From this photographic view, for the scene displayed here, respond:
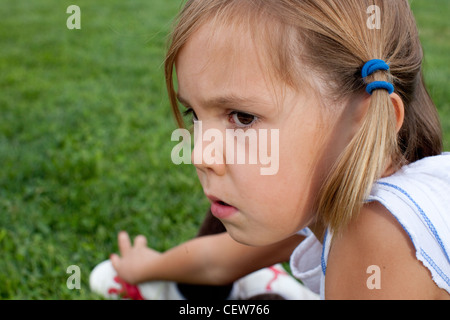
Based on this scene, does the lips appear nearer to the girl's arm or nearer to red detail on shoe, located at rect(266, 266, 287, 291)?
the girl's arm

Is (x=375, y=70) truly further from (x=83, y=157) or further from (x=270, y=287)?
(x=83, y=157)

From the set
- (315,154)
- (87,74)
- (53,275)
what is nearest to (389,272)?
(315,154)

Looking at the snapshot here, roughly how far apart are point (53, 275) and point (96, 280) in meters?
0.16

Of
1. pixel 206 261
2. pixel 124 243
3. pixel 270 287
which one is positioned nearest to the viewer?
pixel 206 261

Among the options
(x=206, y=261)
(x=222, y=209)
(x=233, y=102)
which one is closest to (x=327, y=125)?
(x=233, y=102)

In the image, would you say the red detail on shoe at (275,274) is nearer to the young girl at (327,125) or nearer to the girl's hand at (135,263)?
the girl's hand at (135,263)

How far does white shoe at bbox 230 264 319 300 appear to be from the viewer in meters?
2.03

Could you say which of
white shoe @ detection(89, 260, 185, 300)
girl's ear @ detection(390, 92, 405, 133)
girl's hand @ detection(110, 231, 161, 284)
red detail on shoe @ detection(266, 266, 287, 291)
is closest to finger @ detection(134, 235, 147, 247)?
girl's hand @ detection(110, 231, 161, 284)

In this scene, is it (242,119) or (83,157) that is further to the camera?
(83,157)

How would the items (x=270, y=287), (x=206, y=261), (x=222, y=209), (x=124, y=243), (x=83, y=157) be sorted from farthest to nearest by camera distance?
(x=83, y=157) < (x=124, y=243) < (x=270, y=287) < (x=206, y=261) < (x=222, y=209)

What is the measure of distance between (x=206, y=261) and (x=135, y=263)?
0.31 meters

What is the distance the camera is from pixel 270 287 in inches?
80.3

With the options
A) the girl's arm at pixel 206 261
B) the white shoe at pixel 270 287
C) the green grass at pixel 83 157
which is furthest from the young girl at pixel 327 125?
the white shoe at pixel 270 287

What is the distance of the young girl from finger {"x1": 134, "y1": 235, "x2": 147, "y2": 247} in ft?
2.92
